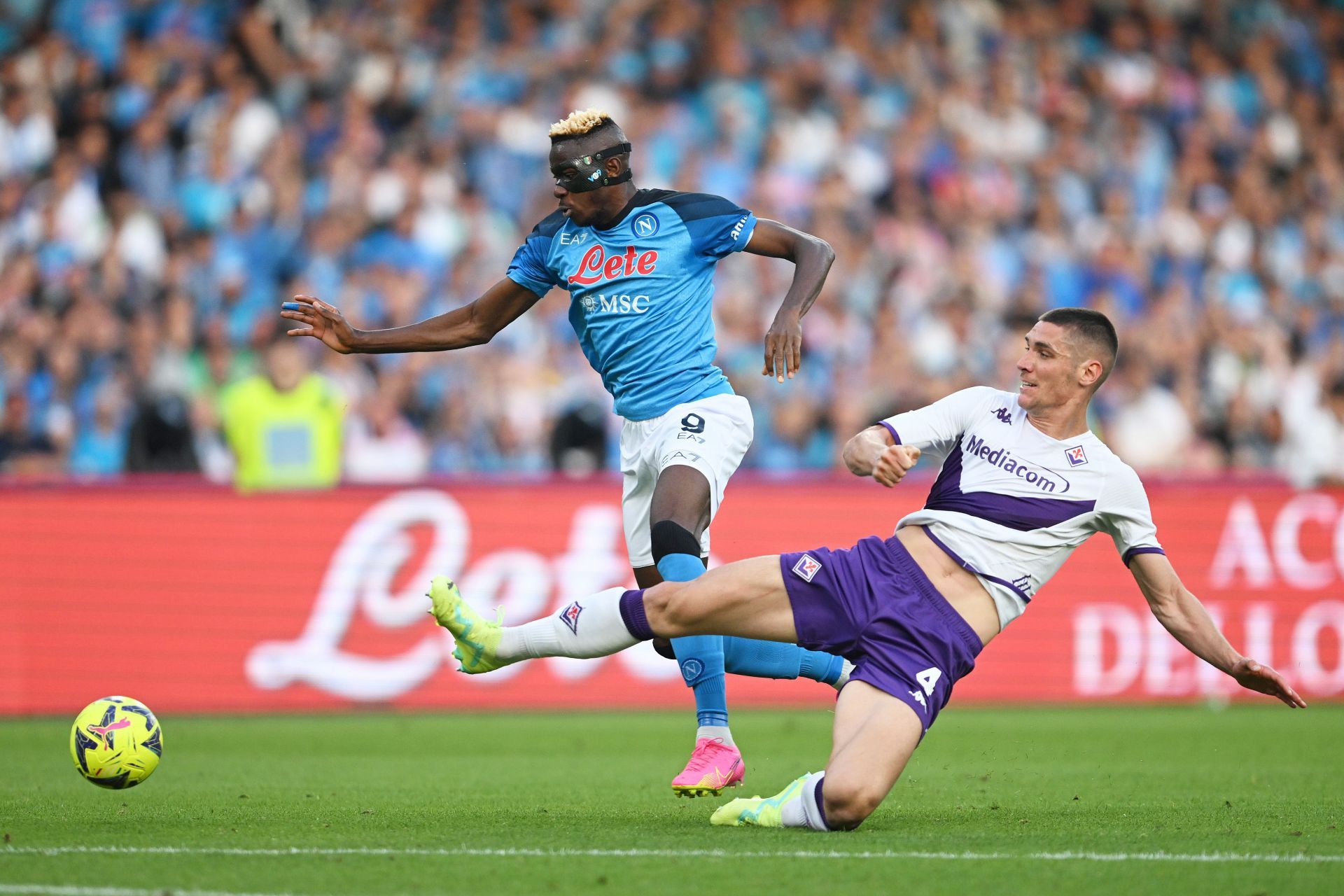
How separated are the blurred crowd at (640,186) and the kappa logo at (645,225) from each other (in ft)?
20.1

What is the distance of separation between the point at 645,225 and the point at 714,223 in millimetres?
304

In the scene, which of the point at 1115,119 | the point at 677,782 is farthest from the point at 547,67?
the point at 677,782

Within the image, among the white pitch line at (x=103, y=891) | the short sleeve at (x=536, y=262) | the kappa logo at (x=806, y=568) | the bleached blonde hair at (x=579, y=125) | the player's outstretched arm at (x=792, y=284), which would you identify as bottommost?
the white pitch line at (x=103, y=891)

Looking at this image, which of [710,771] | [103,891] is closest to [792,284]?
[710,771]

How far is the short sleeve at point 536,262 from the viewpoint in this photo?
7.66 m

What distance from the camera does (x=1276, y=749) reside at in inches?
391

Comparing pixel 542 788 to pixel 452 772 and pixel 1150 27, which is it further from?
pixel 1150 27

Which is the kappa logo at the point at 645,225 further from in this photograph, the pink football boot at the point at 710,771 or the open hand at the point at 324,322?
the pink football boot at the point at 710,771

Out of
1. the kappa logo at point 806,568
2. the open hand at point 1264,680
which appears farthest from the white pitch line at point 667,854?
the kappa logo at point 806,568

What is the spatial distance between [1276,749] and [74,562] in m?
8.28

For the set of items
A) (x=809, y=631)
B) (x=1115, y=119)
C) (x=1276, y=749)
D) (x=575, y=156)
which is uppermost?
(x=1115, y=119)

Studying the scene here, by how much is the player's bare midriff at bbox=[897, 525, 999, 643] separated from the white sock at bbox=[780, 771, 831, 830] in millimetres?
827

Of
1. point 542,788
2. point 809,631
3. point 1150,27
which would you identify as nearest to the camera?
point 809,631

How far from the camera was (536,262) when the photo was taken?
7.69 m
